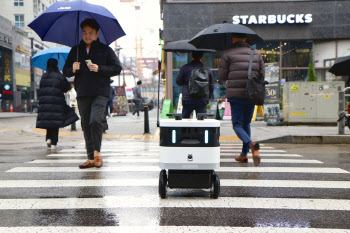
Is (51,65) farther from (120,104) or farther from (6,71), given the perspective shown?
(6,71)

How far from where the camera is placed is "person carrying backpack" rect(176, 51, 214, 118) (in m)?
6.55

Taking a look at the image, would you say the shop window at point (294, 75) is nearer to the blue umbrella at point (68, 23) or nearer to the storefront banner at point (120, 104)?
the storefront banner at point (120, 104)

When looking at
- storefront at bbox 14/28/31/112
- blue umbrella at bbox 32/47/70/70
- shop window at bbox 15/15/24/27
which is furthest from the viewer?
shop window at bbox 15/15/24/27

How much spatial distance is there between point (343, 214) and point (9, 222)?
276 cm

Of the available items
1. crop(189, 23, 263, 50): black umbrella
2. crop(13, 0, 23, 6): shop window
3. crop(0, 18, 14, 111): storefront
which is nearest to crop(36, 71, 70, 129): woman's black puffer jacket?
crop(189, 23, 263, 50): black umbrella

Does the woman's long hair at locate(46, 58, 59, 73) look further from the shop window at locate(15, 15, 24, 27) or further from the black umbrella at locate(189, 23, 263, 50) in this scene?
the shop window at locate(15, 15, 24, 27)

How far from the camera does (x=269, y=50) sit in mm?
25000

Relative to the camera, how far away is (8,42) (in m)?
55.8

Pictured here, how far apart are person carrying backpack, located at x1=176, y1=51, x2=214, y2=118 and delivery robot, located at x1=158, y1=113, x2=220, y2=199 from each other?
2668 mm

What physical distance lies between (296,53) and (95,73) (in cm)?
2151

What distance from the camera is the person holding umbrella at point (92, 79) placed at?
18.6 ft

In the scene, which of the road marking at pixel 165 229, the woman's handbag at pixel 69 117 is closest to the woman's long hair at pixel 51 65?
the woman's handbag at pixel 69 117

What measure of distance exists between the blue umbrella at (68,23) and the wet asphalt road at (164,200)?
2019mm

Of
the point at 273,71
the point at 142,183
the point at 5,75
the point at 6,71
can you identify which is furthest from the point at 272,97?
the point at 6,71
